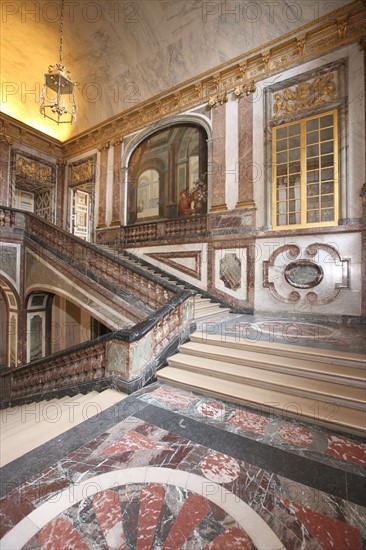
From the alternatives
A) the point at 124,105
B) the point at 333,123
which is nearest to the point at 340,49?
the point at 333,123

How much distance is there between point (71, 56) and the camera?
8.53m

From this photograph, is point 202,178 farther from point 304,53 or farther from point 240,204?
point 304,53

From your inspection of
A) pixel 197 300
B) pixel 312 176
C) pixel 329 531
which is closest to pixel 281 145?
pixel 312 176

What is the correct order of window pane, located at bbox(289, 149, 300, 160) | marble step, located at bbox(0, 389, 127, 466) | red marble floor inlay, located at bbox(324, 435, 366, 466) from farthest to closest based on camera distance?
window pane, located at bbox(289, 149, 300, 160)
marble step, located at bbox(0, 389, 127, 466)
red marble floor inlay, located at bbox(324, 435, 366, 466)

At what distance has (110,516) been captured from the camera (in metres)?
1.54

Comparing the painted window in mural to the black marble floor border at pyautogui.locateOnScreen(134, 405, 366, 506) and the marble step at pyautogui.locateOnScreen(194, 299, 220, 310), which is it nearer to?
the marble step at pyautogui.locateOnScreen(194, 299, 220, 310)

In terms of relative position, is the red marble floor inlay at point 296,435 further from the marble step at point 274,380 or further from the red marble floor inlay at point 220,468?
the red marble floor inlay at point 220,468

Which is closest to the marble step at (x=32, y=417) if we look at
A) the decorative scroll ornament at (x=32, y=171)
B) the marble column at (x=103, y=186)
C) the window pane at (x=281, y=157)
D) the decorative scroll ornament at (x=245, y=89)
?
the window pane at (x=281, y=157)

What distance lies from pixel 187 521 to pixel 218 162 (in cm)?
695

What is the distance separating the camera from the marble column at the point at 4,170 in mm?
8984

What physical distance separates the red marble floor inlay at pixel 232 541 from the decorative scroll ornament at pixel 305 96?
7.08 metres

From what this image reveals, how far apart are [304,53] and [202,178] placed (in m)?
3.41

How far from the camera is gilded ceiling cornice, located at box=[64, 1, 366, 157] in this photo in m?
5.27

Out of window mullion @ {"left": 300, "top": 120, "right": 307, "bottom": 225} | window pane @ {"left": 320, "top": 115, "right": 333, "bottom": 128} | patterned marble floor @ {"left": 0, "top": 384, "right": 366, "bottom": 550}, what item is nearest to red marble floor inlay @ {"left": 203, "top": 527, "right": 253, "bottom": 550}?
patterned marble floor @ {"left": 0, "top": 384, "right": 366, "bottom": 550}
